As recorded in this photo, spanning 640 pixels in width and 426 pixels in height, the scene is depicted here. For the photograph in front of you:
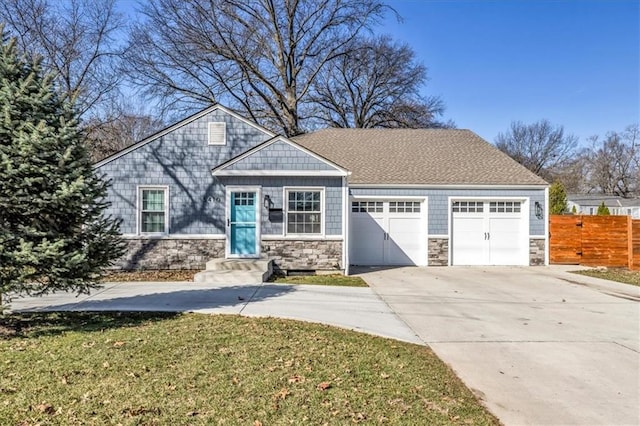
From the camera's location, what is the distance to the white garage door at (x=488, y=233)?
43.9ft

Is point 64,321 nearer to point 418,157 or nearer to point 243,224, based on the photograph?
point 243,224

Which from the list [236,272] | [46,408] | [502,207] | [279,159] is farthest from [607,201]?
[46,408]

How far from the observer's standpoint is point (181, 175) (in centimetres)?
1207

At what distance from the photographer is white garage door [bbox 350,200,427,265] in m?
13.3

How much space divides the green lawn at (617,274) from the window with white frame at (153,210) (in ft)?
43.3

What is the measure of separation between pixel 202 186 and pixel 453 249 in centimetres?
880

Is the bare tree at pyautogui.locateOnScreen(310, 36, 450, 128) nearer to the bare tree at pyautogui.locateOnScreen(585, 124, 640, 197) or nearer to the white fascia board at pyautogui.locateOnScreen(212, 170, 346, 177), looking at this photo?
the white fascia board at pyautogui.locateOnScreen(212, 170, 346, 177)

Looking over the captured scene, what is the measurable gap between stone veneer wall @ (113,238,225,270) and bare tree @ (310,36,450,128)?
16083 millimetres

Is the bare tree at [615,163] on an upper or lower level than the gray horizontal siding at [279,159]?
upper

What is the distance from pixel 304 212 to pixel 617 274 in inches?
388

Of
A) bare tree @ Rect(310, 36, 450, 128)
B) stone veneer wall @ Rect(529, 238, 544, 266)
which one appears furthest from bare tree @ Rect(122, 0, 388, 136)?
stone veneer wall @ Rect(529, 238, 544, 266)

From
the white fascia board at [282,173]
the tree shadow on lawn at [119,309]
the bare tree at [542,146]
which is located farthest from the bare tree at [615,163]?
the tree shadow on lawn at [119,309]

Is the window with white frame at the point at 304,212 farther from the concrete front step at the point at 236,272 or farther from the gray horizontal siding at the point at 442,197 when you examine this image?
the gray horizontal siding at the point at 442,197

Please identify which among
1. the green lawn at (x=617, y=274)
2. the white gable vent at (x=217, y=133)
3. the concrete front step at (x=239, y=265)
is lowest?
the green lawn at (x=617, y=274)
